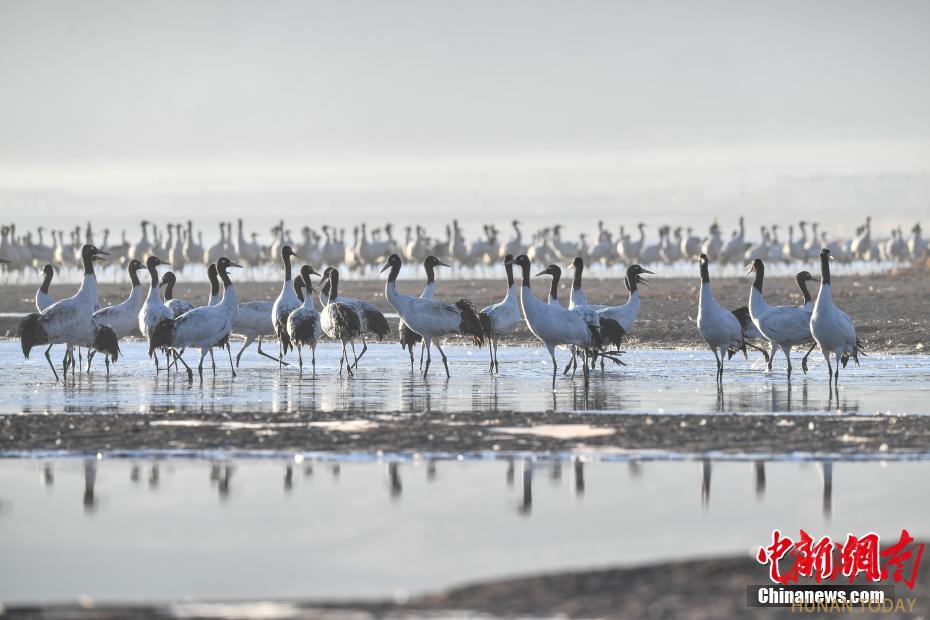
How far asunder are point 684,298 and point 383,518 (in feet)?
88.9

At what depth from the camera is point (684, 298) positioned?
116ft

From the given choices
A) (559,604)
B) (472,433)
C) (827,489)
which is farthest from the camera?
(472,433)

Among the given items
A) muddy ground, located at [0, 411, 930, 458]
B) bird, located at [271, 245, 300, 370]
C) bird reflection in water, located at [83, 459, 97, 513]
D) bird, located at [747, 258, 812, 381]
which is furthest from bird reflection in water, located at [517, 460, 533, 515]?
bird, located at [271, 245, 300, 370]

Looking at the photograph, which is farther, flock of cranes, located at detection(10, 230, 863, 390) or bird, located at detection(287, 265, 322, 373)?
bird, located at detection(287, 265, 322, 373)

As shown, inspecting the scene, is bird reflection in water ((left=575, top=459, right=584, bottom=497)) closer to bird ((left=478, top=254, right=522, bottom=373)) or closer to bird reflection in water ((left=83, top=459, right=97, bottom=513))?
bird reflection in water ((left=83, top=459, right=97, bottom=513))

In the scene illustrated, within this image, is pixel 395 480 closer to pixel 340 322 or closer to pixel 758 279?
pixel 340 322

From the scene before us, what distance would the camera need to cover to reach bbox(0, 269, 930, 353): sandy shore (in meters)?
26.6

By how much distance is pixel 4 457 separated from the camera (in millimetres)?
11891

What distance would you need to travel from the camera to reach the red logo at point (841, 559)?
733cm

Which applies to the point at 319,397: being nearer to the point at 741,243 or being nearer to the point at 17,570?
the point at 17,570

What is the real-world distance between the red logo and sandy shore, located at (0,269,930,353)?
54.5 feet

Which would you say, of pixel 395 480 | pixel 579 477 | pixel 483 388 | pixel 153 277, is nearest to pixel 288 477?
pixel 395 480

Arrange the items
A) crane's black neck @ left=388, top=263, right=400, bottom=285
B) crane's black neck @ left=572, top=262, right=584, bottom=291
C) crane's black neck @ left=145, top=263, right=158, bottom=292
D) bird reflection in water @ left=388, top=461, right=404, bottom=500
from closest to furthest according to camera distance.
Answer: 1. bird reflection in water @ left=388, top=461, right=404, bottom=500
2. crane's black neck @ left=388, top=263, right=400, bottom=285
3. crane's black neck @ left=145, top=263, right=158, bottom=292
4. crane's black neck @ left=572, top=262, right=584, bottom=291

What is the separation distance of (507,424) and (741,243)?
49.9 m
